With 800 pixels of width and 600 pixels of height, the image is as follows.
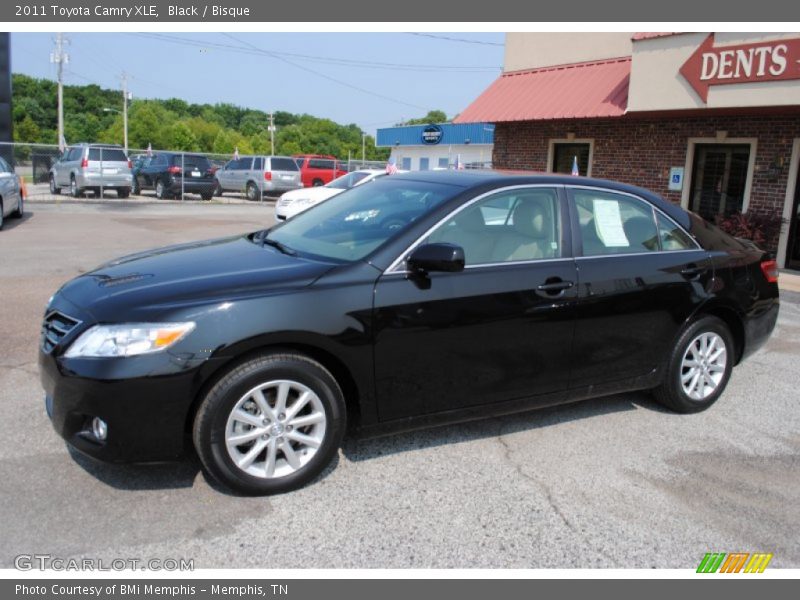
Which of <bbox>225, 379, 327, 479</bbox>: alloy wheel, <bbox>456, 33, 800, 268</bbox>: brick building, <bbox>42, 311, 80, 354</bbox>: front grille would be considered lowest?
<bbox>225, 379, 327, 479</bbox>: alloy wheel

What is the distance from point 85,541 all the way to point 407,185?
2.74 metres

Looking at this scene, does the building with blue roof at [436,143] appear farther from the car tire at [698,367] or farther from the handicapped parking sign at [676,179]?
the car tire at [698,367]

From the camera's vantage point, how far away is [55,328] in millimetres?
3521

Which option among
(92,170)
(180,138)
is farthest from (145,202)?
(180,138)

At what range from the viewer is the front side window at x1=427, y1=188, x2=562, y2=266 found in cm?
402

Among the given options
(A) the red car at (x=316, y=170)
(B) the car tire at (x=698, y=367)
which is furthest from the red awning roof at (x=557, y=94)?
(A) the red car at (x=316, y=170)

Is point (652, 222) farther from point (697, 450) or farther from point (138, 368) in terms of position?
point (138, 368)

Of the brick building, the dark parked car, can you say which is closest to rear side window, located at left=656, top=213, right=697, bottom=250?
the brick building

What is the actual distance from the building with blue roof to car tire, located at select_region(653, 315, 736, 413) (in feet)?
116

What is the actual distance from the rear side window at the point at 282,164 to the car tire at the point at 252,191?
3.65 feet

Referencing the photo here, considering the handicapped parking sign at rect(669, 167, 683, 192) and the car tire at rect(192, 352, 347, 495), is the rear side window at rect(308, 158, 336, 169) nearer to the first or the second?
the handicapped parking sign at rect(669, 167, 683, 192)

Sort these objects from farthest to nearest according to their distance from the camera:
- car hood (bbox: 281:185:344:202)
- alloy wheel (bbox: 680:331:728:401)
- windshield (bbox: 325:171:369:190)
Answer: windshield (bbox: 325:171:369:190) → car hood (bbox: 281:185:344:202) → alloy wheel (bbox: 680:331:728:401)

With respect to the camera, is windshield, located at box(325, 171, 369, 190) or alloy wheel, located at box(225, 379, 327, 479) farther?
windshield, located at box(325, 171, 369, 190)

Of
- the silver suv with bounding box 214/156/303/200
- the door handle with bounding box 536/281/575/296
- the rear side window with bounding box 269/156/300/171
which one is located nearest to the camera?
the door handle with bounding box 536/281/575/296
